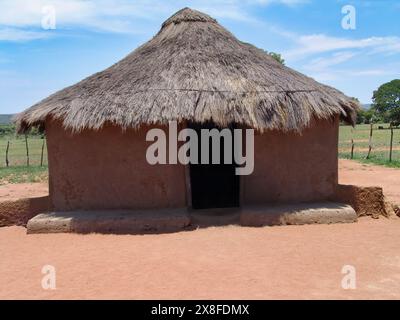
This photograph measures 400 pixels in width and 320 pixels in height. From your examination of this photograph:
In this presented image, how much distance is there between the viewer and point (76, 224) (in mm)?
6574

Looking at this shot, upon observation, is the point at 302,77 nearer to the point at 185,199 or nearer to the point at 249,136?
the point at 249,136

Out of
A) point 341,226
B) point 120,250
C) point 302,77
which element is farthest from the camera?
point 302,77

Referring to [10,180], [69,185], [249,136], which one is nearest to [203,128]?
[249,136]

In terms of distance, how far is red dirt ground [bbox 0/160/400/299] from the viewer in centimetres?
417

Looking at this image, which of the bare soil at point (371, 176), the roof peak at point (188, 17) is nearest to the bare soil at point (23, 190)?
the roof peak at point (188, 17)

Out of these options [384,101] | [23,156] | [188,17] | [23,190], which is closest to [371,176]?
[188,17]

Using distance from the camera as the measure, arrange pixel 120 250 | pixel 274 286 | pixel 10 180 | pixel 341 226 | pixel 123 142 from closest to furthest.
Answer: pixel 274 286 → pixel 120 250 → pixel 341 226 → pixel 123 142 → pixel 10 180

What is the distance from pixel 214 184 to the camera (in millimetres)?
8297

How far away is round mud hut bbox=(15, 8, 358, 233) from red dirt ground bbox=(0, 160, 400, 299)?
349mm

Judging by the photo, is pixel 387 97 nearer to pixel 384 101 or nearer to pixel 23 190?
pixel 384 101

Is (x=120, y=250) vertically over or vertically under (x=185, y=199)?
under

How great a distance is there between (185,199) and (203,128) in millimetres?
1568

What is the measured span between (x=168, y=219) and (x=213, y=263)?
164cm

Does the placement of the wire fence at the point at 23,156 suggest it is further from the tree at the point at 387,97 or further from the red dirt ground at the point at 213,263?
the tree at the point at 387,97
